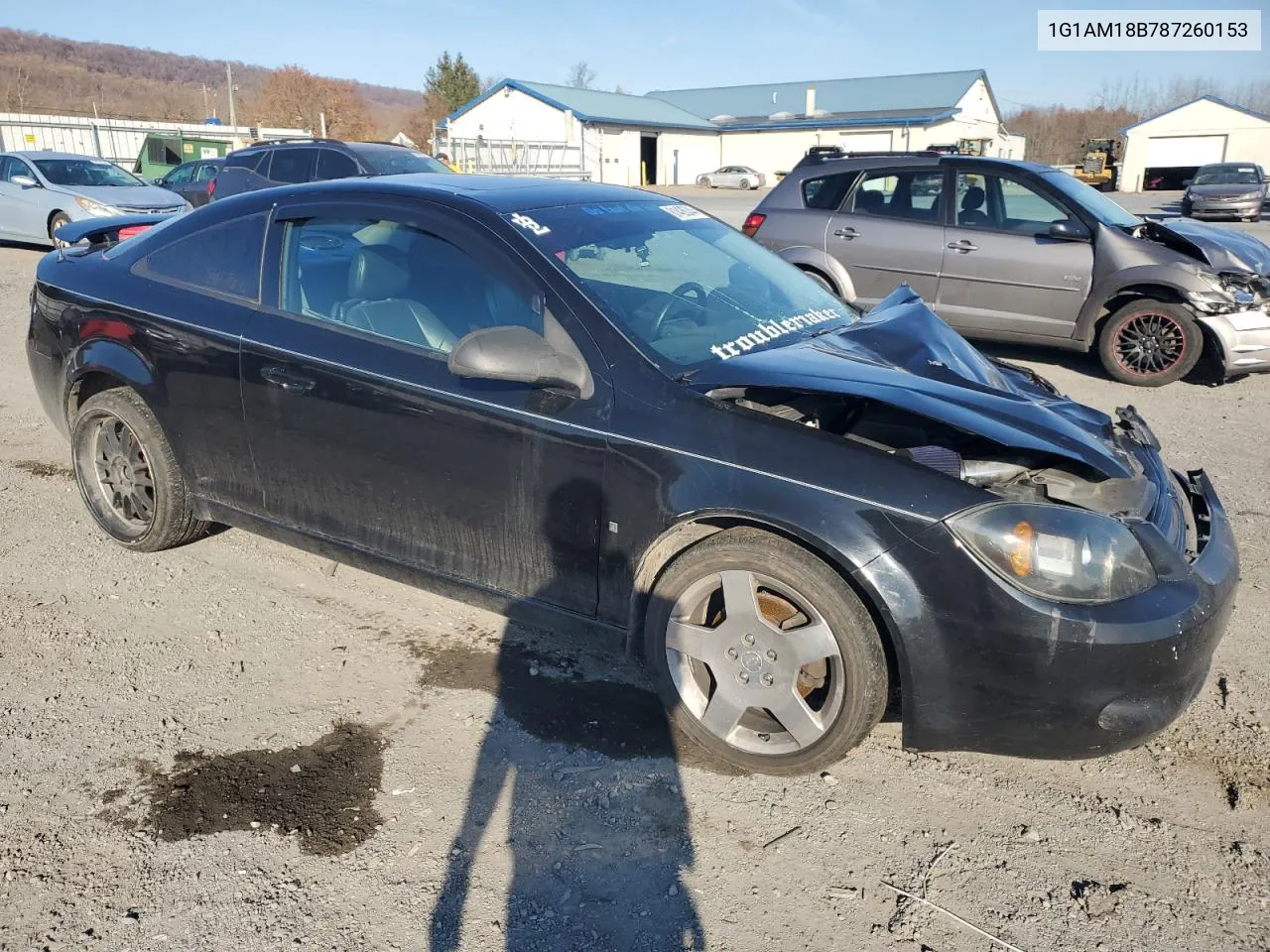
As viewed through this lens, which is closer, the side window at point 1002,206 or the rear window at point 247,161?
the side window at point 1002,206

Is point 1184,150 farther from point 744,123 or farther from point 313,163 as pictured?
point 313,163

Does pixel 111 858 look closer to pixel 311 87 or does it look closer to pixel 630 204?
pixel 630 204

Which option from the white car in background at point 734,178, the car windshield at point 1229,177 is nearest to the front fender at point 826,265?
the car windshield at point 1229,177

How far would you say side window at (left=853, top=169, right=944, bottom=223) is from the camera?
8.11 meters

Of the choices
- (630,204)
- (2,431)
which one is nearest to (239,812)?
(630,204)

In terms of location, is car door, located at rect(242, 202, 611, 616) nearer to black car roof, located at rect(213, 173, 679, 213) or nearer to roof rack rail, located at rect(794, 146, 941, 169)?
black car roof, located at rect(213, 173, 679, 213)

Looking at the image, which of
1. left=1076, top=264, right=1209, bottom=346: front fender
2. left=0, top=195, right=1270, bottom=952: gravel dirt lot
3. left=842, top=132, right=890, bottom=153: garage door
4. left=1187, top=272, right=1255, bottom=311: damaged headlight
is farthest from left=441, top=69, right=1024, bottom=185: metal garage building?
left=0, top=195, right=1270, bottom=952: gravel dirt lot

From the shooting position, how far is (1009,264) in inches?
305

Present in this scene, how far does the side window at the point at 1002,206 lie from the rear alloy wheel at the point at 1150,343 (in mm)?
958

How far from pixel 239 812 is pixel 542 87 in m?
53.7

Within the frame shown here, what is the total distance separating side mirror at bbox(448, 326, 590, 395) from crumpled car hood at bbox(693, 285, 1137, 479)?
1.28 ft

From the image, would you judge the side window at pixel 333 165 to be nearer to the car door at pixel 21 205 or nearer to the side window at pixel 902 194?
the car door at pixel 21 205

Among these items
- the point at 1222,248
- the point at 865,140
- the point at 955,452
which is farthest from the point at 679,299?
the point at 865,140

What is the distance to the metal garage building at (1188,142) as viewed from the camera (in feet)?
151
